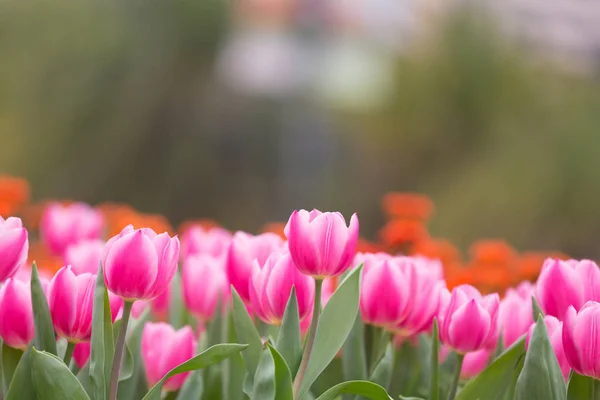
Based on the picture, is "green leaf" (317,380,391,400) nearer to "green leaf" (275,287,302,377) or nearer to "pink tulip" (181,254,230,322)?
"green leaf" (275,287,302,377)

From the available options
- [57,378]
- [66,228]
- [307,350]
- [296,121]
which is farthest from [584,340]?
[296,121]

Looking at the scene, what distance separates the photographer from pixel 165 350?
0.49 m

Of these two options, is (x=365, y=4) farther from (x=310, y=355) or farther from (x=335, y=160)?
(x=310, y=355)

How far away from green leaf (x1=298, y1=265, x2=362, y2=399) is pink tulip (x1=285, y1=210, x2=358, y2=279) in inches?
0.5

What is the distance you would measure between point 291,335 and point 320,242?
0.05 metres

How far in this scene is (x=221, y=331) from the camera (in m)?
0.58

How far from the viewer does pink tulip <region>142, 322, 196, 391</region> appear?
1.60ft

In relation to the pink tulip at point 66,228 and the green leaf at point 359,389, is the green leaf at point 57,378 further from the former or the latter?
the pink tulip at point 66,228

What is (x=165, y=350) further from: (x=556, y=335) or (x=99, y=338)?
(x=556, y=335)

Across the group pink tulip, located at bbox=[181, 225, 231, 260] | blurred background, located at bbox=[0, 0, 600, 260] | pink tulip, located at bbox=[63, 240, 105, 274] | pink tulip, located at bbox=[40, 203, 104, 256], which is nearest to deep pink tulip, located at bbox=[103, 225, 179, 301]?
pink tulip, located at bbox=[63, 240, 105, 274]

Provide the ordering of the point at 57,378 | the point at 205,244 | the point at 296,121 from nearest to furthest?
the point at 57,378
the point at 205,244
the point at 296,121

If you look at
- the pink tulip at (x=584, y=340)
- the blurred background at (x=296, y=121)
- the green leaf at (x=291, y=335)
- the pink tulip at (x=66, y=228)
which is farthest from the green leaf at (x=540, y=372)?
the blurred background at (x=296, y=121)

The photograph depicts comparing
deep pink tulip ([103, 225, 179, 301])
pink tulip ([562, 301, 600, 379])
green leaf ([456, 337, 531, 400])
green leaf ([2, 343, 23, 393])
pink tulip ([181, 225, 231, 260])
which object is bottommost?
green leaf ([2, 343, 23, 393])

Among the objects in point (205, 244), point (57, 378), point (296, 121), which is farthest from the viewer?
point (296, 121)
